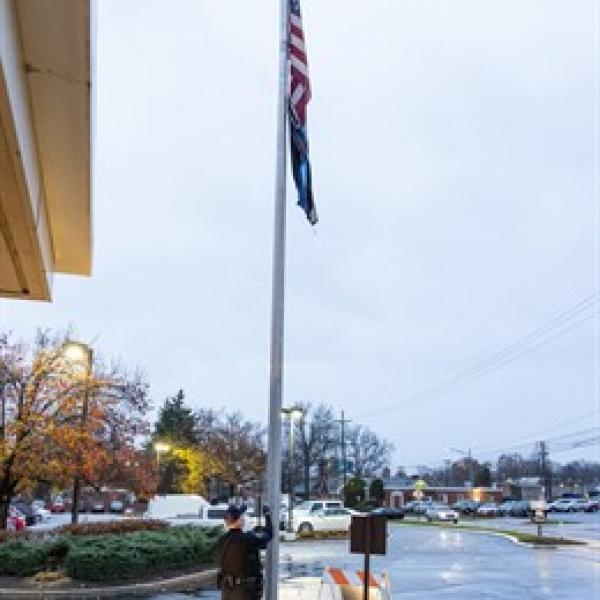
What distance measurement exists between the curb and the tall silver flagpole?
10.0 m

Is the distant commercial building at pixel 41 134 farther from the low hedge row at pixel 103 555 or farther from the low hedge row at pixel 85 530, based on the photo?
the low hedge row at pixel 85 530

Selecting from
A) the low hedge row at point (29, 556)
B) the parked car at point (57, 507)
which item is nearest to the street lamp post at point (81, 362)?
the low hedge row at point (29, 556)

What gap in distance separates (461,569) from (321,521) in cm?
2113

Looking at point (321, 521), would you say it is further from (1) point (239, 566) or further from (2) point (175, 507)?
(1) point (239, 566)

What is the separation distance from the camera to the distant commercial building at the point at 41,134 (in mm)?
4121

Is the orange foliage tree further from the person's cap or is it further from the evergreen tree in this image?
the evergreen tree

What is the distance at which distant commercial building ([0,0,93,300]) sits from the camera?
13.5 ft

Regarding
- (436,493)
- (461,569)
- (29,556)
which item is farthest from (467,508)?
(29,556)

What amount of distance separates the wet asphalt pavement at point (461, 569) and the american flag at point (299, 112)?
18.7 ft

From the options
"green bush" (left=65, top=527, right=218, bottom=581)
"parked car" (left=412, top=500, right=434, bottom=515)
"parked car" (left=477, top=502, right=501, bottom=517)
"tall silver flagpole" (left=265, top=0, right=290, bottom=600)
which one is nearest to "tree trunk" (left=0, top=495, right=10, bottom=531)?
"green bush" (left=65, top=527, right=218, bottom=581)

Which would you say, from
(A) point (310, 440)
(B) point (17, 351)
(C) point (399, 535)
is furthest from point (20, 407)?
(A) point (310, 440)

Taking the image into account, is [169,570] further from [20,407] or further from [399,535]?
[399,535]

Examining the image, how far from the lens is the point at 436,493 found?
13612cm

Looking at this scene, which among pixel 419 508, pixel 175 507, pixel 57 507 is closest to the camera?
pixel 175 507
